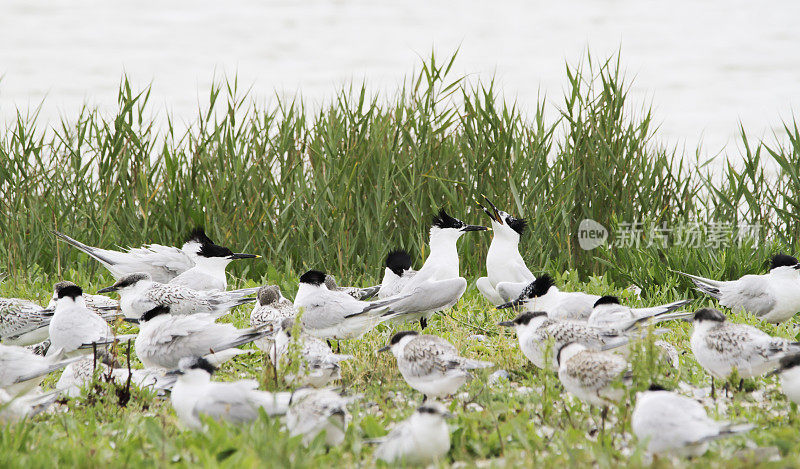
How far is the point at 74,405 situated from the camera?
4113 millimetres

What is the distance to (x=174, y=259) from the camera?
7344 mm

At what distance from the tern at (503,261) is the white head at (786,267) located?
2012 mm

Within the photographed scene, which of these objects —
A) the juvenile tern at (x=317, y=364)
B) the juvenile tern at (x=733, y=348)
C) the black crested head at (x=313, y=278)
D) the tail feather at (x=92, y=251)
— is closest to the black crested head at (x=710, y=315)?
the juvenile tern at (x=733, y=348)

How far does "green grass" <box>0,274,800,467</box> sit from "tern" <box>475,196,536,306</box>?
183 centimetres

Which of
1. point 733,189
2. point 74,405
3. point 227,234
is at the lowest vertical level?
point 74,405

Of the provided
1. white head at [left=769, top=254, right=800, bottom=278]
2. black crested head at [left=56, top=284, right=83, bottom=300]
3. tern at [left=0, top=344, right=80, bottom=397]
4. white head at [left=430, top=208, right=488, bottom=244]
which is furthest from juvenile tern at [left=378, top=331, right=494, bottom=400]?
white head at [left=769, top=254, right=800, bottom=278]

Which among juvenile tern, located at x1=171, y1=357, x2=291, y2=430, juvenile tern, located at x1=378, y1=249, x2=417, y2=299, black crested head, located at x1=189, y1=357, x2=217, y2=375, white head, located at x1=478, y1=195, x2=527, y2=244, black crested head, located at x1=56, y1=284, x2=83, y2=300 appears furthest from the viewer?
white head, located at x1=478, y1=195, x2=527, y2=244

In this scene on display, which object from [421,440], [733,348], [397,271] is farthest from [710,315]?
[397,271]

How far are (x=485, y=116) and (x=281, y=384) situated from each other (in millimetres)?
4842

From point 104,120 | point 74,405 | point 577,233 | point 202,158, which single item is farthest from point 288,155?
point 74,405

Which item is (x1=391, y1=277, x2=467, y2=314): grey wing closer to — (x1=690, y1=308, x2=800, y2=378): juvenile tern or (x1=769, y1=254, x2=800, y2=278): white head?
(x1=690, y1=308, x2=800, y2=378): juvenile tern

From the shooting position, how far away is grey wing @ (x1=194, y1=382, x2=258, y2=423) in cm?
342

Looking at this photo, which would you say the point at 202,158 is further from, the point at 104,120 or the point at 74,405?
the point at 74,405

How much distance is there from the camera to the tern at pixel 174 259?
695 centimetres
